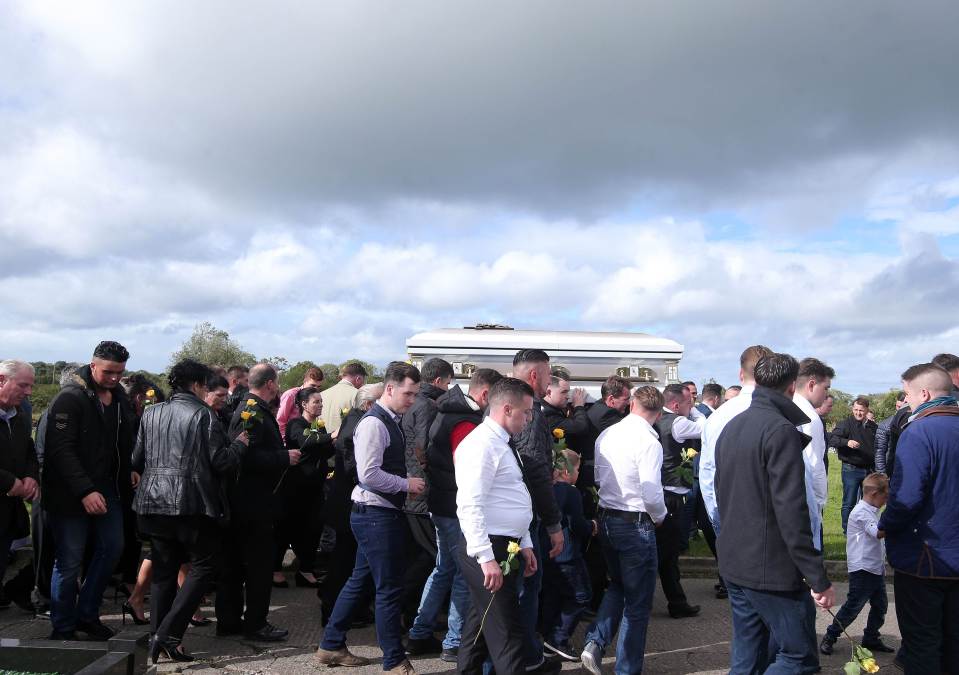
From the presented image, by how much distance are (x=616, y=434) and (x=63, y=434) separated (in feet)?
12.7

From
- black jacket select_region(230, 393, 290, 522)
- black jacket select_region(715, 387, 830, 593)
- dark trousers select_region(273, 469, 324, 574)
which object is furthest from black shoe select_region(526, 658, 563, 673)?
dark trousers select_region(273, 469, 324, 574)

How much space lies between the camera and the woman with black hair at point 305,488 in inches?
287

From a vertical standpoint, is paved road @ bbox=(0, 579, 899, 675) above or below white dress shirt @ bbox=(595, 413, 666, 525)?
below

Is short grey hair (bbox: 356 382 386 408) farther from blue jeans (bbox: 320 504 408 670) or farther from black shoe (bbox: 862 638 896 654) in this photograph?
black shoe (bbox: 862 638 896 654)

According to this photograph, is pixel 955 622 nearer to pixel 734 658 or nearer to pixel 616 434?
pixel 734 658

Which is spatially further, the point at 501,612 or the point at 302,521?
the point at 302,521

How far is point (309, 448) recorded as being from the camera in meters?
7.30

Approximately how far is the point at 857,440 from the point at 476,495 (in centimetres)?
843

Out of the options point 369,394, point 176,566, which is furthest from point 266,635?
point 369,394

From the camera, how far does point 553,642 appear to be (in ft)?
19.3

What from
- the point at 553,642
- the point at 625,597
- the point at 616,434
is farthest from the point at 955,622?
the point at 553,642

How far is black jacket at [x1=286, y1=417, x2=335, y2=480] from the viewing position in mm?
7172

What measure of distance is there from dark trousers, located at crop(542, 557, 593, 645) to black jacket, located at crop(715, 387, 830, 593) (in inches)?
76.7

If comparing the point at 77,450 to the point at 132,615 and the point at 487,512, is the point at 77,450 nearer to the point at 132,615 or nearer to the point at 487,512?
the point at 132,615
